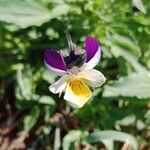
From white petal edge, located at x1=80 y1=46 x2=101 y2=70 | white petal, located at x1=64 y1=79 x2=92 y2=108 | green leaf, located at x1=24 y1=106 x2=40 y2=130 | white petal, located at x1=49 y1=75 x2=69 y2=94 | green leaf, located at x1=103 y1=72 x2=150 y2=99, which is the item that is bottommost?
green leaf, located at x1=24 y1=106 x2=40 y2=130

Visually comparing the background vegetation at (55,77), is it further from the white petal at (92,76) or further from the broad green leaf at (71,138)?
the white petal at (92,76)

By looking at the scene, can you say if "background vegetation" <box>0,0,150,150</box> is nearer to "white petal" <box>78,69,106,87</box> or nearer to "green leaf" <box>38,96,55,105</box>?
"green leaf" <box>38,96,55,105</box>

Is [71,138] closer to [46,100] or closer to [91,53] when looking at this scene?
[46,100]

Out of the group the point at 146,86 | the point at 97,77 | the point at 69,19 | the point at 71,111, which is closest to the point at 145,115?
the point at 146,86

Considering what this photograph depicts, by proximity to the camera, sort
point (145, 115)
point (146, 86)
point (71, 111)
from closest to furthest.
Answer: point (146, 86), point (145, 115), point (71, 111)

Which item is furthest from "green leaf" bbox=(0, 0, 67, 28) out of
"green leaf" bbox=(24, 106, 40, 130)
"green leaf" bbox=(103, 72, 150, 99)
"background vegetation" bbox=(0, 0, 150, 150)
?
"green leaf" bbox=(24, 106, 40, 130)

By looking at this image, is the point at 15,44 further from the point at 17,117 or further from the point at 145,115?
the point at 145,115
